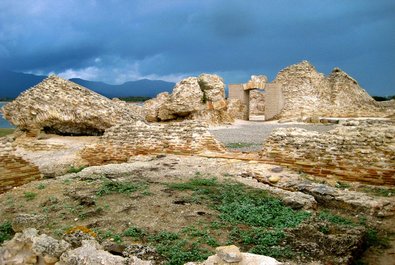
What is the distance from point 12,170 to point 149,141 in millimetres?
3490

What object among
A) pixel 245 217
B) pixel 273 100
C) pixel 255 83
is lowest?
pixel 245 217

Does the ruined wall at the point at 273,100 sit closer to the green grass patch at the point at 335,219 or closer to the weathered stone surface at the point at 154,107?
the weathered stone surface at the point at 154,107

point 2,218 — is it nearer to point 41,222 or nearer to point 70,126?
point 41,222

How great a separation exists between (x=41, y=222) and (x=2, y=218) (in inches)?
38.9

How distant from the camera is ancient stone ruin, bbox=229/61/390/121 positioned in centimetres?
2352

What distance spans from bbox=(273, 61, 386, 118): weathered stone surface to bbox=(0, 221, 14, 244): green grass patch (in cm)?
2032

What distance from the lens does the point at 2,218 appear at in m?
5.53

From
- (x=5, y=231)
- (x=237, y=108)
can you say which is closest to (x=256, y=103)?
(x=237, y=108)

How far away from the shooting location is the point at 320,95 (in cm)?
2409

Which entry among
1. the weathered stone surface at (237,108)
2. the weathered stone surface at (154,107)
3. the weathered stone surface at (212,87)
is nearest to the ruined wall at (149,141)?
the weathered stone surface at (154,107)

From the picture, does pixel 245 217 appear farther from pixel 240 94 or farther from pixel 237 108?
pixel 240 94

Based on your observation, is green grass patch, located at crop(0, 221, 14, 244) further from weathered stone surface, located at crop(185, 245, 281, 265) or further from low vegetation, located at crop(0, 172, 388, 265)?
weathered stone surface, located at crop(185, 245, 281, 265)

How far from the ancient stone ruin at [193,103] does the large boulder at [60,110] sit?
7.19 metres

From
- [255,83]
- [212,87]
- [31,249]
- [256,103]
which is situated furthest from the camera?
[256,103]
